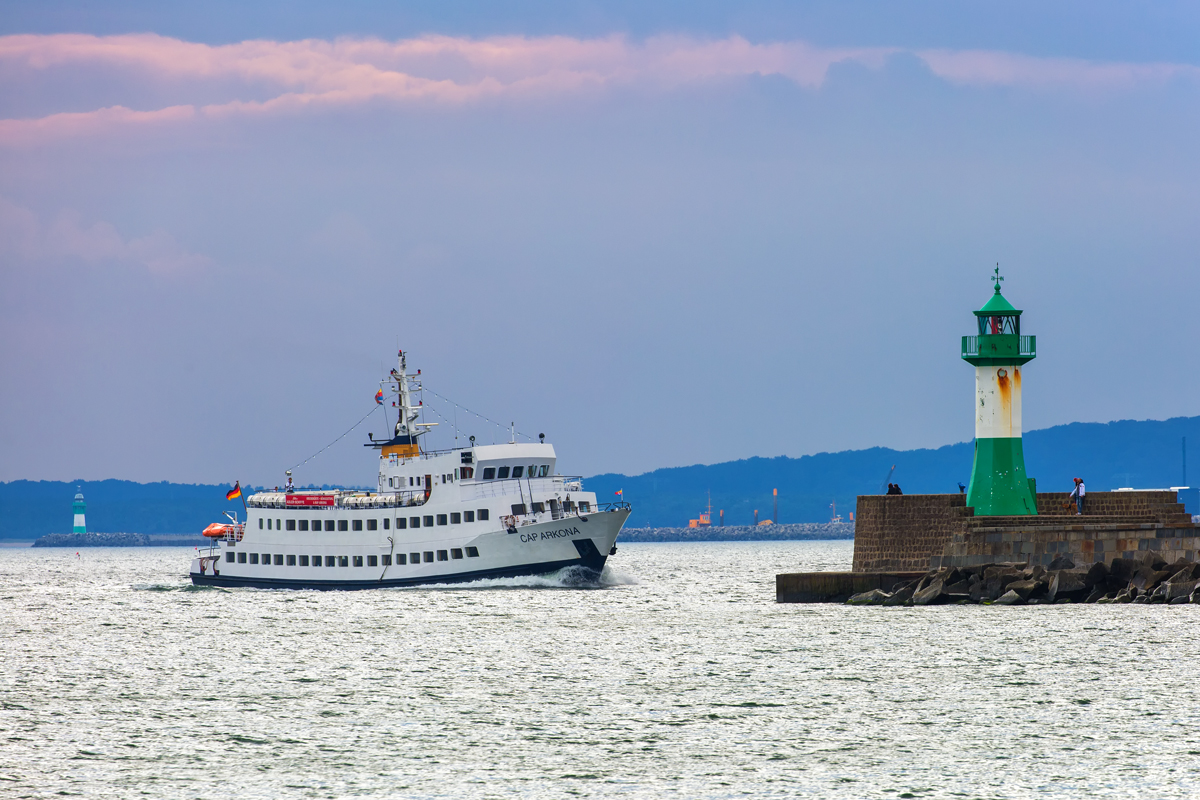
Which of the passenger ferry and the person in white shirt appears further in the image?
the passenger ferry

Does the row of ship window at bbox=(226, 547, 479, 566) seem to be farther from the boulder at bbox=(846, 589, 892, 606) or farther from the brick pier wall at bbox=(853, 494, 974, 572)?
the brick pier wall at bbox=(853, 494, 974, 572)

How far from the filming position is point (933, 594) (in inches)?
1496

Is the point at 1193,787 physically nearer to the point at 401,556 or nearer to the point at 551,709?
the point at 551,709

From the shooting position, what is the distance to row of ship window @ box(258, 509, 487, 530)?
5131 centimetres

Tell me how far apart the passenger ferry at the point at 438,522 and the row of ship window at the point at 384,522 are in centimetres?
3

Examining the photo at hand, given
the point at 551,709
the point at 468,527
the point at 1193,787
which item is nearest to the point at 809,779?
the point at 1193,787

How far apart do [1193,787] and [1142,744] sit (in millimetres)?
3022

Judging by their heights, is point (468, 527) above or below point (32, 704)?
above

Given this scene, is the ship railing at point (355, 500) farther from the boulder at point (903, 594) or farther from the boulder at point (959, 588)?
the boulder at point (959, 588)

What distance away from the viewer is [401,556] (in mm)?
53312

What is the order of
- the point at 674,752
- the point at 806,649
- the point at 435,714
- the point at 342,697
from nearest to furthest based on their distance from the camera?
the point at 674,752, the point at 435,714, the point at 342,697, the point at 806,649

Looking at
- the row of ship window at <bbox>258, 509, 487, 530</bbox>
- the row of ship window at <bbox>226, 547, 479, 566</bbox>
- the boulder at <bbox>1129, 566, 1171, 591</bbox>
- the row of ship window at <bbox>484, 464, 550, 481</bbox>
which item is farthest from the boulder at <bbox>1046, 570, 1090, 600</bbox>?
the row of ship window at <bbox>226, 547, 479, 566</bbox>

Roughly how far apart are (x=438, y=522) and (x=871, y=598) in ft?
57.4

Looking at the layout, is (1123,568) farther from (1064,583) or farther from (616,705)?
(616,705)
